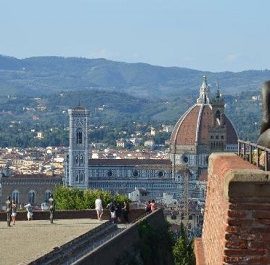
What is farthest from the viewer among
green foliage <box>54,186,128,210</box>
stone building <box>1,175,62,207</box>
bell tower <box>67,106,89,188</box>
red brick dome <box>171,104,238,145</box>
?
red brick dome <box>171,104,238,145</box>

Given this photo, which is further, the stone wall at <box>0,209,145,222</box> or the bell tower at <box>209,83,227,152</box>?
the bell tower at <box>209,83,227,152</box>

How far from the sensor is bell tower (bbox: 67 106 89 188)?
425 feet

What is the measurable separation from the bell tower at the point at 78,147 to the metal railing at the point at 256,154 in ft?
397

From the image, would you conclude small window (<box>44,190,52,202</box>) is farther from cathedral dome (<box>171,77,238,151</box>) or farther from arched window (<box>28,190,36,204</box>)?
cathedral dome (<box>171,77,238,151</box>)

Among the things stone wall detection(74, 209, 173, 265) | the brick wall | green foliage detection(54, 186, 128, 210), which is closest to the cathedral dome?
green foliage detection(54, 186, 128, 210)

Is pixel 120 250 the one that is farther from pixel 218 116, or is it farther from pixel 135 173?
pixel 218 116

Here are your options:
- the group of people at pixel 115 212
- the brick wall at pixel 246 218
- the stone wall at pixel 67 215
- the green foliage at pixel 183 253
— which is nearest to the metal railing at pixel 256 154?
the brick wall at pixel 246 218

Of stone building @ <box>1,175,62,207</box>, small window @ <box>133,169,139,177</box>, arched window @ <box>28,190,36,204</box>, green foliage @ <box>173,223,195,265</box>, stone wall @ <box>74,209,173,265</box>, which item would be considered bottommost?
arched window @ <box>28,190,36,204</box>

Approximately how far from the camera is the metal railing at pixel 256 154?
6250 millimetres

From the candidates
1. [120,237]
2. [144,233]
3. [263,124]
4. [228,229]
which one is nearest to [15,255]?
[120,237]

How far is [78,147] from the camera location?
131 meters

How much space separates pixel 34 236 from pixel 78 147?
109685mm

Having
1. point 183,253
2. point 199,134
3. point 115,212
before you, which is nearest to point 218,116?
point 199,134

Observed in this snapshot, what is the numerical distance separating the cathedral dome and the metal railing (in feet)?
419
